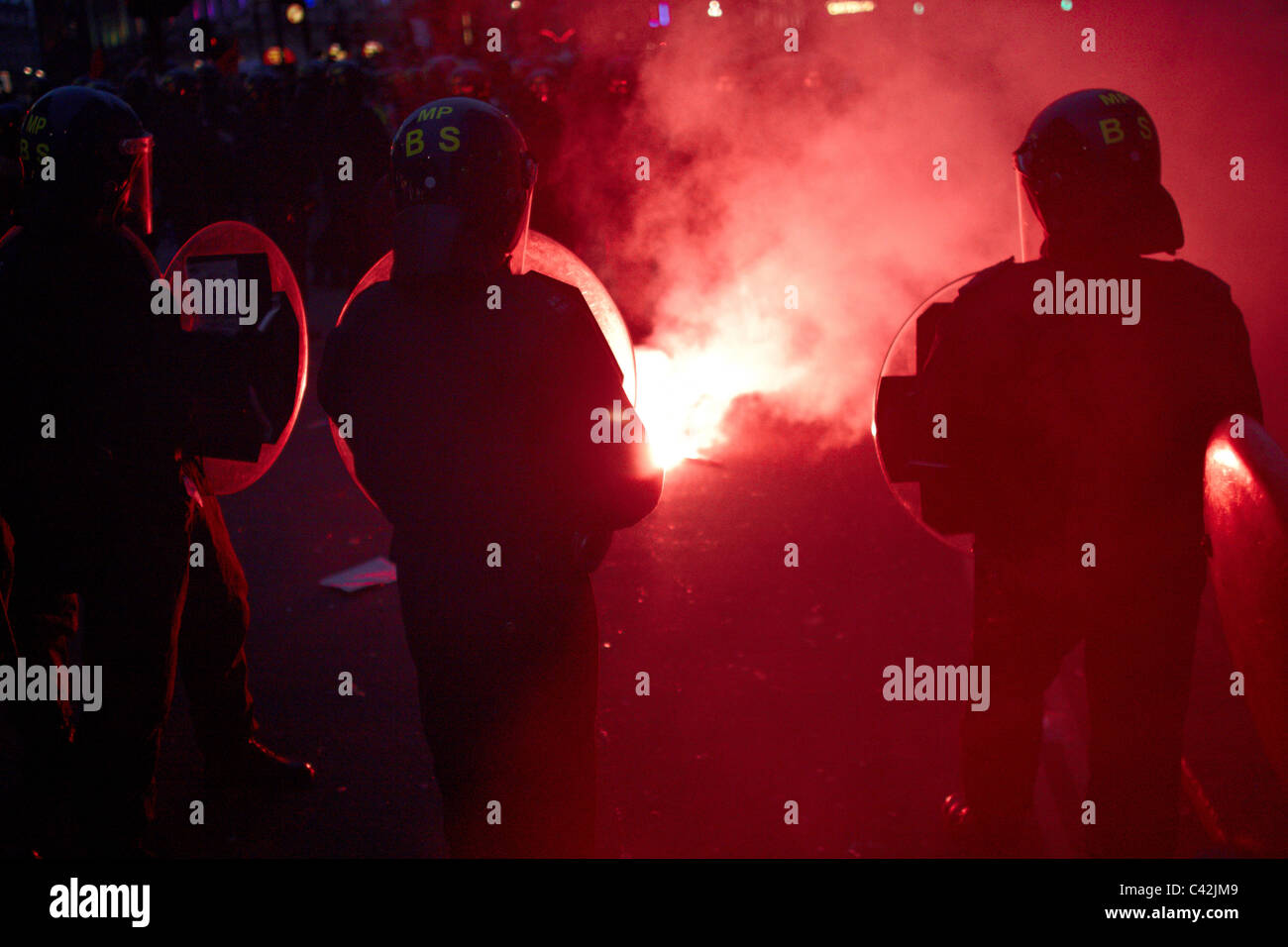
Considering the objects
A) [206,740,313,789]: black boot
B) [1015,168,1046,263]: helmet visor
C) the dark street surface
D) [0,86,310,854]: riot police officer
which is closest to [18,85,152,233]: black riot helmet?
[0,86,310,854]: riot police officer

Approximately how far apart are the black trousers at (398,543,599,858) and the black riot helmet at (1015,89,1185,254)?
139 cm

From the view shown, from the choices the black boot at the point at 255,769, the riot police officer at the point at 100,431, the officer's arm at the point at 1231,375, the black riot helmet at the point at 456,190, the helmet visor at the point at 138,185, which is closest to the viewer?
the black riot helmet at the point at 456,190

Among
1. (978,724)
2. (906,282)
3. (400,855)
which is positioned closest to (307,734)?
(400,855)

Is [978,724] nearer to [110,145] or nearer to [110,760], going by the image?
[110,760]

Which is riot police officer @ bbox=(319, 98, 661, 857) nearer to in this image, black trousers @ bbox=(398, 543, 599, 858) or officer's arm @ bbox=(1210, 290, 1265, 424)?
black trousers @ bbox=(398, 543, 599, 858)

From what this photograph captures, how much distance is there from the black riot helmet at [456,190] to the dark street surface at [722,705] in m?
1.89

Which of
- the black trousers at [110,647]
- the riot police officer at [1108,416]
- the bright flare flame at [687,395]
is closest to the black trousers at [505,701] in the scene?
the black trousers at [110,647]

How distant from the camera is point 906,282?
7336mm

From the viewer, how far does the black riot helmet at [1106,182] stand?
7.30 feet

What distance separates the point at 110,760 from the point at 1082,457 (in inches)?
98.0

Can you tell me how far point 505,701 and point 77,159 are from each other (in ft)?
5.73

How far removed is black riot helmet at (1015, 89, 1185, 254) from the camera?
7.30ft

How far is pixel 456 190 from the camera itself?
192 cm

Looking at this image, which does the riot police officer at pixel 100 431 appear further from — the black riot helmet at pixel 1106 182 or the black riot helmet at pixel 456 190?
the black riot helmet at pixel 1106 182
